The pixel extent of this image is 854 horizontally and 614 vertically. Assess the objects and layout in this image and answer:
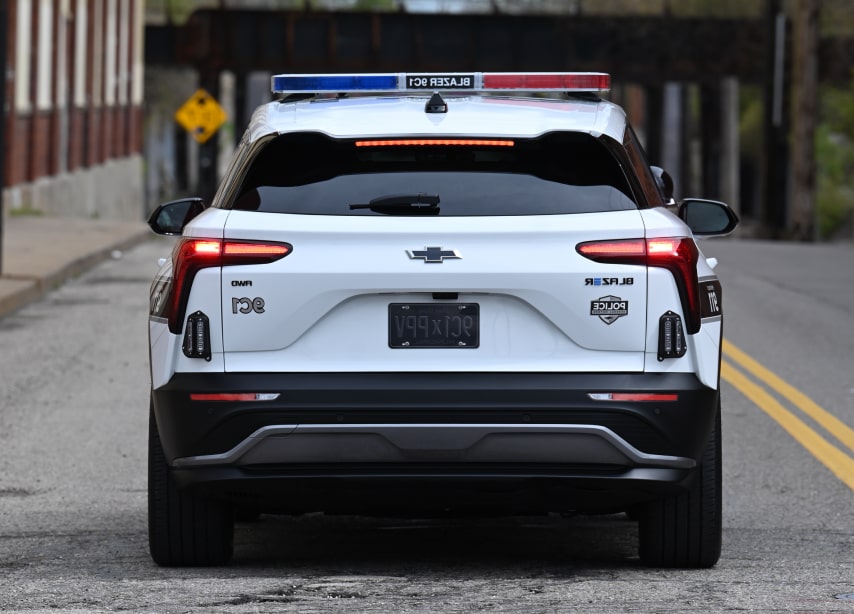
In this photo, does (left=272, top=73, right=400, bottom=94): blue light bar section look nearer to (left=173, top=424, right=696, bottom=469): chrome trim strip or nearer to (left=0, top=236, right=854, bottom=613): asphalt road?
(left=173, top=424, right=696, bottom=469): chrome trim strip

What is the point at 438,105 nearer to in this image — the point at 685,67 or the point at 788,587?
the point at 788,587

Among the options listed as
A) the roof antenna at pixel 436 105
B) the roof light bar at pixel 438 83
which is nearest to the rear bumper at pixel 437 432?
the roof antenna at pixel 436 105

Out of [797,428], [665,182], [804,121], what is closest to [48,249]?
[797,428]

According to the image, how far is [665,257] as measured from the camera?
5.80 meters

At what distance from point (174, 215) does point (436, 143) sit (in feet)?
5.36

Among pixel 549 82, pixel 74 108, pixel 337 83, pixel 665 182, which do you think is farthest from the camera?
pixel 74 108

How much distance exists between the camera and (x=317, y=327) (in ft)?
19.1

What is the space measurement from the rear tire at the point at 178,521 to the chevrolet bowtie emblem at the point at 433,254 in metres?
1.19

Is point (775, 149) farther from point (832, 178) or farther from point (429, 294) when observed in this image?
point (429, 294)

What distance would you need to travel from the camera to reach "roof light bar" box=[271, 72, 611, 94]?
659cm

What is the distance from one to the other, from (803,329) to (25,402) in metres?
7.53

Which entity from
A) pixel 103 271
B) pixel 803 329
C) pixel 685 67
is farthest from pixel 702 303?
pixel 685 67

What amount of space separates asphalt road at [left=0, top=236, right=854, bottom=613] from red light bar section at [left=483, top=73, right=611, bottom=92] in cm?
174

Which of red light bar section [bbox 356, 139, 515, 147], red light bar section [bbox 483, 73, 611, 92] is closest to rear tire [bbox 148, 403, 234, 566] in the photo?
red light bar section [bbox 356, 139, 515, 147]
